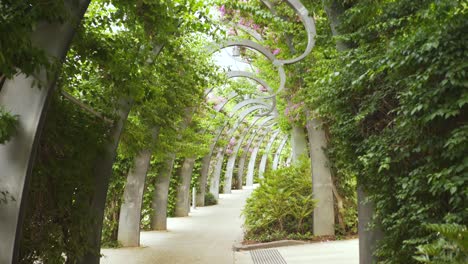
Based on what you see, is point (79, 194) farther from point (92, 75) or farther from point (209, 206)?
point (209, 206)

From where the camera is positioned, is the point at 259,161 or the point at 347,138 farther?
the point at 259,161

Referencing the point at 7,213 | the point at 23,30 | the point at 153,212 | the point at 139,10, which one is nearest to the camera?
the point at 23,30

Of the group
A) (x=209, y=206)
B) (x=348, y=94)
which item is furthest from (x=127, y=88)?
(x=209, y=206)

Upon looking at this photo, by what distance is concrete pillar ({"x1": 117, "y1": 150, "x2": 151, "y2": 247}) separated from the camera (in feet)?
33.1

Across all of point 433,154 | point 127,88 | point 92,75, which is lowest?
point 433,154

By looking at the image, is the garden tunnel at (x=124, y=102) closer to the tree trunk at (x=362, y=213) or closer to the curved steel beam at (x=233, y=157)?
the tree trunk at (x=362, y=213)

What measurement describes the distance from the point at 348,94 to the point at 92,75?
3.18 m

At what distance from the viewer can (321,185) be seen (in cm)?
1032

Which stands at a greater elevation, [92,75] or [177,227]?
[92,75]

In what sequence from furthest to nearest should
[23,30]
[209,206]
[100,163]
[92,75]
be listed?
[209,206] < [100,163] < [92,75] < [23,30]

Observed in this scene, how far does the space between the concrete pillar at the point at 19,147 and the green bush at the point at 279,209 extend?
747 centimetres

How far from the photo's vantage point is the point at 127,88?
487cm

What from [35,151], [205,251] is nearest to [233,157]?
[205,251]

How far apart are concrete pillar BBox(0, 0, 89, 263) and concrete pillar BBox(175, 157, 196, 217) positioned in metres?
13.9
